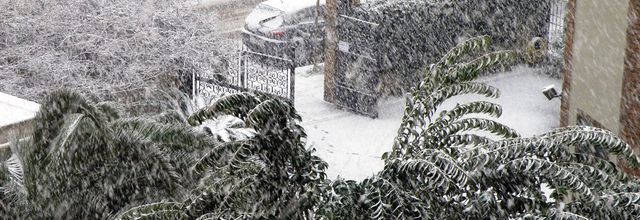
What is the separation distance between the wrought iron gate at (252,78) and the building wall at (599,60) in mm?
5814

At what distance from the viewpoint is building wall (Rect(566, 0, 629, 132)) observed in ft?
33.3

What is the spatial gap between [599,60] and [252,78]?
755 cm

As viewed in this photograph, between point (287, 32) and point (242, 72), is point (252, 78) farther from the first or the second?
point (287, 32)

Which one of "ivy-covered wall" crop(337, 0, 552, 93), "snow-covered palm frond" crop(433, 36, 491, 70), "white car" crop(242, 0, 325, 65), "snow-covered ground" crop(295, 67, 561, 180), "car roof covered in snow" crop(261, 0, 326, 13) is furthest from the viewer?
"car roof covered in snow" crop(261, 0, 326, 13)

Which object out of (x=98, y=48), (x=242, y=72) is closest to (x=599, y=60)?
(x=98, y=48)

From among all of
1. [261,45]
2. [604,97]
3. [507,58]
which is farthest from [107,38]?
[507,58]

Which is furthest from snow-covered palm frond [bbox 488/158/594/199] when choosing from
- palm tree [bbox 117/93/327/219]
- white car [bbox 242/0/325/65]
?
white car [bbox 242/0/325/65]

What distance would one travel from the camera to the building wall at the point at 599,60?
1015 centimetres

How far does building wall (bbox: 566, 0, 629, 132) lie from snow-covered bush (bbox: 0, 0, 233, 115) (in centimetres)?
611

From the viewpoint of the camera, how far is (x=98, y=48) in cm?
1480

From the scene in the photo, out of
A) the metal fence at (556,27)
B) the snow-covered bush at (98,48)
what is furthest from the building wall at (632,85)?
the metal fence at (556,27)

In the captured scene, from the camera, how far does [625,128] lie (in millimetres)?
10109

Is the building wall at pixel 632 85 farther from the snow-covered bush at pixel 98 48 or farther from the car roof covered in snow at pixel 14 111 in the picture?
the snow-covered bush at pixel 98 48

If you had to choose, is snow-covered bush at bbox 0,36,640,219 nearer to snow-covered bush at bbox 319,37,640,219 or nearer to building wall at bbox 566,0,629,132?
snow-covered bush at bbox 319,37,640,219
